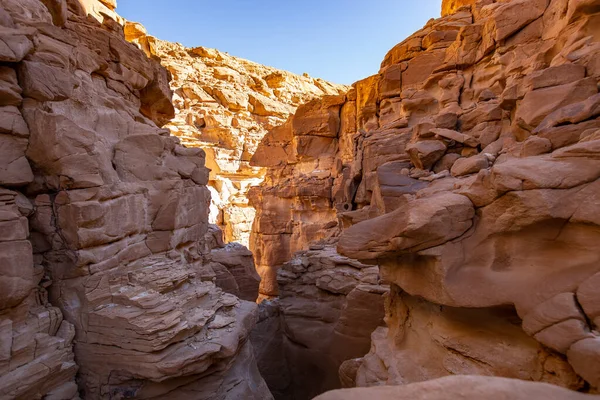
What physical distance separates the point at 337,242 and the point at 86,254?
4.87m

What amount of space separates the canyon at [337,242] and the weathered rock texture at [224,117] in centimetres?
1695

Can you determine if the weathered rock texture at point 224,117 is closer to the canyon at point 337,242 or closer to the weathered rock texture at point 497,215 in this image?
the canyon at point 337,242

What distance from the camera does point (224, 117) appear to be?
93.9 ft

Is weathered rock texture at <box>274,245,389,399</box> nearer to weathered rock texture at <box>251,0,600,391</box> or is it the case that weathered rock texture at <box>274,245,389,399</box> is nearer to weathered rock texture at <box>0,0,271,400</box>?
weathered rock texture at <box>251,0,600,391</box>

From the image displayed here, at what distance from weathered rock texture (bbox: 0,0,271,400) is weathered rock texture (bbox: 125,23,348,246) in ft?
64.8

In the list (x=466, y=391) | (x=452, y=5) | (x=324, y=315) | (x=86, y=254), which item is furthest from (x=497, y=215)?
(x=452, y=5)

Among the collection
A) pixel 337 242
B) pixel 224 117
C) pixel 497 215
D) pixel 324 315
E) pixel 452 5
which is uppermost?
pixel 452 5

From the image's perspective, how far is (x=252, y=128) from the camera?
30516 millimetres

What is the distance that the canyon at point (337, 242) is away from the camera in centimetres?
396

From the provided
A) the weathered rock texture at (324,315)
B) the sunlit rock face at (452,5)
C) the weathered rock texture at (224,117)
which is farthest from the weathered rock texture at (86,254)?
the weathered rock texture at (224,117)

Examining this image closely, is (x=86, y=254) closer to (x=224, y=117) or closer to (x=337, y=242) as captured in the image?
(x=337, y=242)

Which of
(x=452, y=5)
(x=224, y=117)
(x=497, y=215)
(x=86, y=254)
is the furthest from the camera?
(x=224, y=117)

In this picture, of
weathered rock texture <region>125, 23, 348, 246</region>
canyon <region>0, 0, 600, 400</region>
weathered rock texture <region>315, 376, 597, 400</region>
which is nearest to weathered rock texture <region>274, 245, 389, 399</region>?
canyon <region>0, 0, 600, 400</region>

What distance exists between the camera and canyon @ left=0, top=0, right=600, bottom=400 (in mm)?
3957
